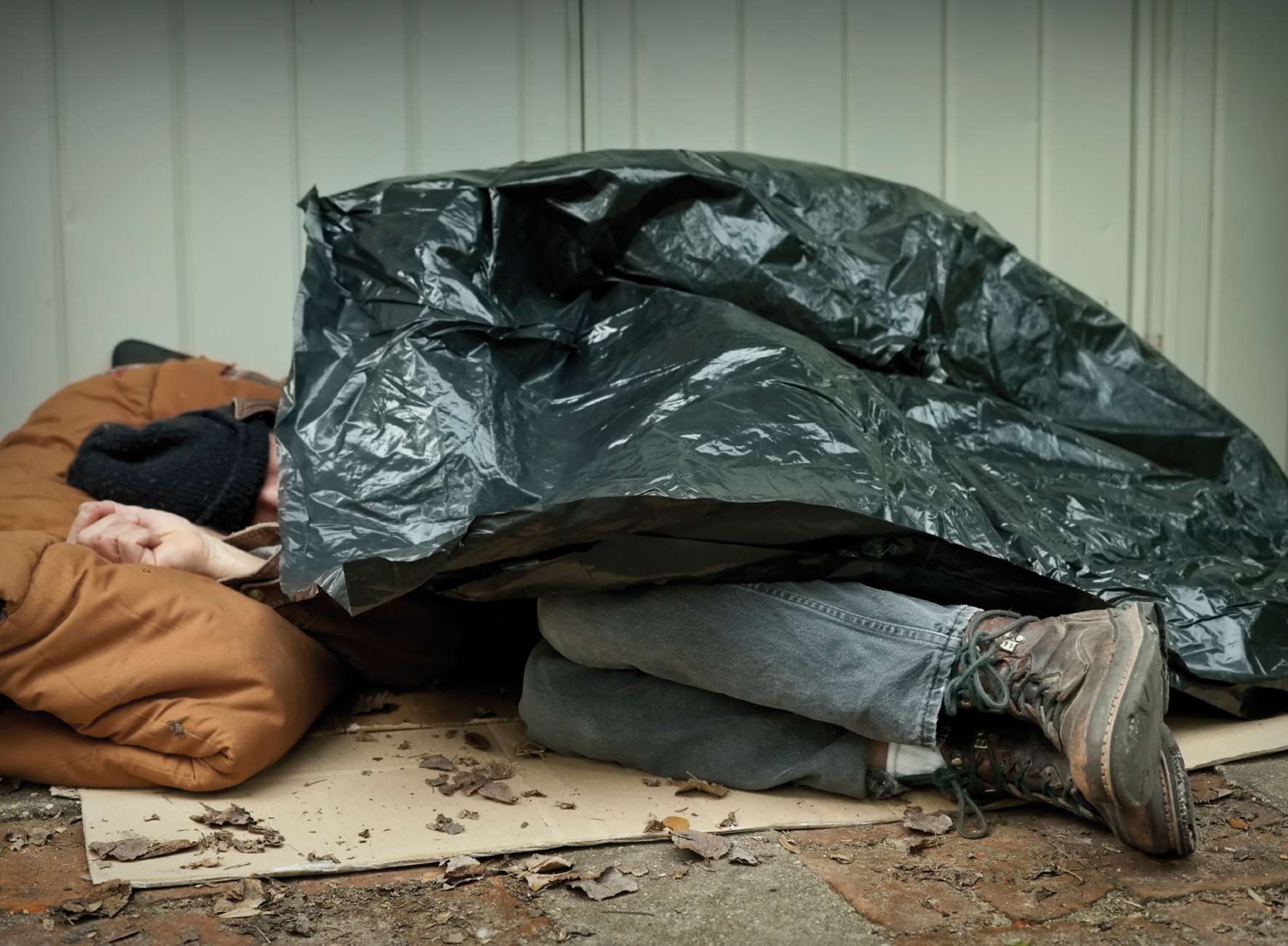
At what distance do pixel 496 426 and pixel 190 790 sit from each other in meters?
0.61

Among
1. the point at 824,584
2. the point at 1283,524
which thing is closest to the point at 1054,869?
the point at 824,584

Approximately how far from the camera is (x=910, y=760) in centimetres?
148

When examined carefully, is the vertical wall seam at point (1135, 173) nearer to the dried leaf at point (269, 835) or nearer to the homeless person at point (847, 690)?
the homeless person at point (847, 690)

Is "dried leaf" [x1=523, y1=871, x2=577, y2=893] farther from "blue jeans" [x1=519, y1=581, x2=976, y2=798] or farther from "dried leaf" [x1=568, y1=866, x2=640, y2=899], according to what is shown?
"blue jeans" [x1=519, y1=581, x2=976, y2=798]

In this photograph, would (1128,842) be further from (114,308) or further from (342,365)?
(114,308)

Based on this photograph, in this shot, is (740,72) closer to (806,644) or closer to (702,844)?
(806,644)

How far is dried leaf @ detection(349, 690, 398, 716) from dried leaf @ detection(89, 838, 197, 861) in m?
0.49

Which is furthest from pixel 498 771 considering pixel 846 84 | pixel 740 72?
pixel 846 84

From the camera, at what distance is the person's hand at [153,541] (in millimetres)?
1683

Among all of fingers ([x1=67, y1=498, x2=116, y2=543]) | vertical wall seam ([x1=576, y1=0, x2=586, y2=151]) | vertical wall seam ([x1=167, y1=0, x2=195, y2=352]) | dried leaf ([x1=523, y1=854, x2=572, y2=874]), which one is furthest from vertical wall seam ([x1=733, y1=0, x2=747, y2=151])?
dried leaf ([x1=523, y1=854, x2=572, y2=874])

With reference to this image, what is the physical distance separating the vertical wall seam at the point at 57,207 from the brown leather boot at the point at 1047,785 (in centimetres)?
188

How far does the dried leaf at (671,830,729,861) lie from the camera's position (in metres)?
1.34

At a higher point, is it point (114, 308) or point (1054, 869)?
point (114, 308)

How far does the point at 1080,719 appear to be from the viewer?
4.15 ft
